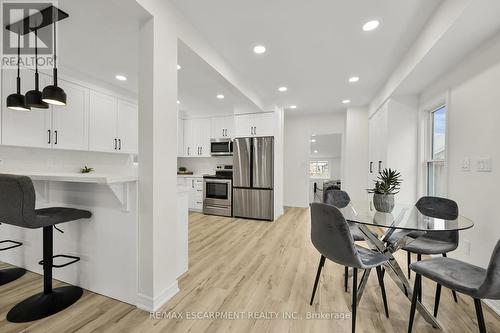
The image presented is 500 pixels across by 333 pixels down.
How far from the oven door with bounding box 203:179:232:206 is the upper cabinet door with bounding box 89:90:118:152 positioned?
2092 millimetres

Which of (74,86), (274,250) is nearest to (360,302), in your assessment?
(274,250)

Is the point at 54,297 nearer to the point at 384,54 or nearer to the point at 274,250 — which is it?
the point at 274,250

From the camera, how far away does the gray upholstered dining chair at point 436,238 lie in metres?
1.81

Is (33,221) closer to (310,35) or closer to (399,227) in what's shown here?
(399,227)

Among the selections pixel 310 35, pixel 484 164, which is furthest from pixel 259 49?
pixel 484 164

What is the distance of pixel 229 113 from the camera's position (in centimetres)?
529

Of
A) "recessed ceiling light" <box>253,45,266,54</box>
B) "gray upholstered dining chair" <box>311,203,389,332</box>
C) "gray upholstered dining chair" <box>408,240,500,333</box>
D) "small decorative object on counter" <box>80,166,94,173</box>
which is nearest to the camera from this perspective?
"gray upholstered dining chair" <box>408,240,500,333</box>

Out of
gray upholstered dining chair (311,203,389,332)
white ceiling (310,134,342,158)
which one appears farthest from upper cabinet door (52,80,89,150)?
white ceiling (310,134,342,158)

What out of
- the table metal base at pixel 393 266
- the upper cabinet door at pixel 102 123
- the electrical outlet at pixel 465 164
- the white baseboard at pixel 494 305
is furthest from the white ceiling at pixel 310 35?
the white baseboard at pixel 494 305

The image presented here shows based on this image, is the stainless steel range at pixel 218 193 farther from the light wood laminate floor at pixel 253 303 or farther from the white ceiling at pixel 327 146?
the white ceiling at pixel 327 146

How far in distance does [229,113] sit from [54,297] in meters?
4.45

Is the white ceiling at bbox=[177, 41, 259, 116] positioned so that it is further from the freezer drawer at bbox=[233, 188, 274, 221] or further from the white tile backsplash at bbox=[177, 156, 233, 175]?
the freezer drawer at bbox=[233, 188, 274, 221]

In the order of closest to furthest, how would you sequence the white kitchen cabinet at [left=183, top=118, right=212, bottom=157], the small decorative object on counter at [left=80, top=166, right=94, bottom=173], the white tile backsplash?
the small decorative object on counter at [left=80, top=166, right=94, bottom=173], the white kitchen cabinet at [left=183, top=118, right=212, bottom=157], the white tile backsplash

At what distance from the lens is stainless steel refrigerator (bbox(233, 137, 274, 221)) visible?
4.52 meters
